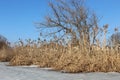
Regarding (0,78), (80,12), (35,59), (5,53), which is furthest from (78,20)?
(0,78)

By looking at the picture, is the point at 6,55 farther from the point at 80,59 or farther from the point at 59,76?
the point at 59,76

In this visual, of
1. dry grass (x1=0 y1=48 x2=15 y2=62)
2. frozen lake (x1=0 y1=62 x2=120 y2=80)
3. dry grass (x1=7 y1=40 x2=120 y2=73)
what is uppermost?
dry grass (x1=0 y1=48 x2=15 y2=62)

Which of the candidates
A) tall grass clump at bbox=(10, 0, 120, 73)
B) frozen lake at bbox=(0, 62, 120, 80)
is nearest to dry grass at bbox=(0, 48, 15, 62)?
tall grass clump at bbox=(10, 0, 120, 73)

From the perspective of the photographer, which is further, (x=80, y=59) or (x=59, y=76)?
(x=80, y=59)

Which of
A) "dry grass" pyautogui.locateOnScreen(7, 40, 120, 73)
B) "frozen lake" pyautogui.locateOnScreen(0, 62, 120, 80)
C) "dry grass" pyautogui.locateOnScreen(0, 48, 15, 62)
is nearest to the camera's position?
"frozen lake" pyautogui.locateOnScreen(0, 62, 120, 80)

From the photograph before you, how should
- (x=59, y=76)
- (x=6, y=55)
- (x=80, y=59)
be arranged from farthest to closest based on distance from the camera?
(x=6, y=55)
(x=80, y=59)
(x=59, y=76)

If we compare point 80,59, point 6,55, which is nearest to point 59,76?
point 80,59

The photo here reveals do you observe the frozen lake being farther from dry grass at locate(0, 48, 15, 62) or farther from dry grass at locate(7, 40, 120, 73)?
dry grass at locate(0, 48, 15, 62)

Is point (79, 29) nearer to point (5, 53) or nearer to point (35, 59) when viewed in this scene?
point (5, 53)

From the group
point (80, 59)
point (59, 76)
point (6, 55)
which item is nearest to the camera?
point (59, 76)

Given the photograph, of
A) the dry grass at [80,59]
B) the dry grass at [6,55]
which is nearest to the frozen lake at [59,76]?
the dry grass at [80,59]

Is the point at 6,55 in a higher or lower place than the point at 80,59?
higher

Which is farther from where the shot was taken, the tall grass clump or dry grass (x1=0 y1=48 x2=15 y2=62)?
dry grass (x1=0 y1=48 x2=15 y2=62)

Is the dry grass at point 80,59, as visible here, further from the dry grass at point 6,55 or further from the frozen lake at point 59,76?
the dry grass at point 6,55
